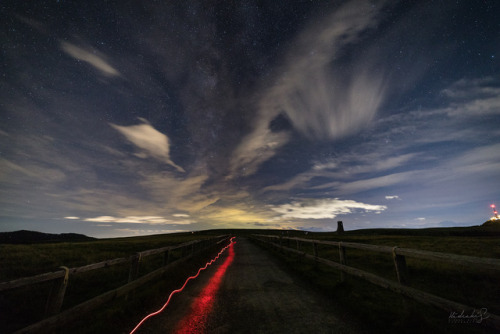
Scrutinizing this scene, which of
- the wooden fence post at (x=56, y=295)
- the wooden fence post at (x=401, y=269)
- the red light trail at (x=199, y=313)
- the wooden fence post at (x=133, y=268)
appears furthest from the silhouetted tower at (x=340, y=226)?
the wooden fence post at (x=56, y=295)

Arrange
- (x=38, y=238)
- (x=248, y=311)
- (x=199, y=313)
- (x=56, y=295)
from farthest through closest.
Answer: (x=38, y=238) < (x=248, y=311) < (x=199, y=313) < (x=56, y=295)

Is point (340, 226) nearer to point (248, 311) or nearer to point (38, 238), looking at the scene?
point (248, 311)

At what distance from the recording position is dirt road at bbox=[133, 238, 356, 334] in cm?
392

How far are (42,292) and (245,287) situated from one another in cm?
837

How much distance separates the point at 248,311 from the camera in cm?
473

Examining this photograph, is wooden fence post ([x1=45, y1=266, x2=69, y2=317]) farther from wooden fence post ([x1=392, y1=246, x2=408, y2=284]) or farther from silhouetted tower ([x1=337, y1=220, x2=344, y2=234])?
silhouetted tower ([x1=337, y1=220, x2=344, y2=234])

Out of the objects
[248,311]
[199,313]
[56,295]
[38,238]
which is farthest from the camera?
[38,238]

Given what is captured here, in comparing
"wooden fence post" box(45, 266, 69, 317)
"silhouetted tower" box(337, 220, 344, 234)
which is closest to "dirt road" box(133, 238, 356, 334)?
"wooden fence post" box(45, 266, 69, 317)

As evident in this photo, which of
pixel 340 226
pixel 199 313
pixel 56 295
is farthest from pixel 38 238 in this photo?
pixel 199 313

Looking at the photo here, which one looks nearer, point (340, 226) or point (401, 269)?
point (401, 269)

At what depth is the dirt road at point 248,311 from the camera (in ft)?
12.9

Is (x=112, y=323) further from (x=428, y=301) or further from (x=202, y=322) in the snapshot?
(x=428, y=301)

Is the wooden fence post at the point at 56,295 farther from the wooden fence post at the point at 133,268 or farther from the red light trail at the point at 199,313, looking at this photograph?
the wooden fence post at the point at 133,268

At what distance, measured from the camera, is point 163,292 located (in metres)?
6.15
